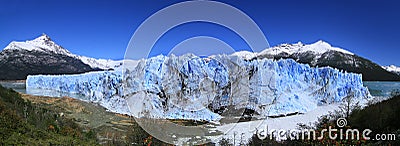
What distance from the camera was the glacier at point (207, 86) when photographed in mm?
16047

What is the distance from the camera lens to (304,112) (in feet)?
68.3

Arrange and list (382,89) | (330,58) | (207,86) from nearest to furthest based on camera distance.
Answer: (207,86) < (382,89) < (330,58)

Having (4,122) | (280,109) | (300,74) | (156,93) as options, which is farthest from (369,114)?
(300,74)

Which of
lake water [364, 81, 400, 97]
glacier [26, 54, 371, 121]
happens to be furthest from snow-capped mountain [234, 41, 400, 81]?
glacier [26, 54, 371, 121]

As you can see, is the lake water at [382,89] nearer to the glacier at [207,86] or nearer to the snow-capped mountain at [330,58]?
the glacier at [207,86]

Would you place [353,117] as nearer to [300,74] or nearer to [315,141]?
[315,141]

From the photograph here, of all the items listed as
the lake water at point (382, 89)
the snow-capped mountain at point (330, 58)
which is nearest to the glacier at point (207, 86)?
the lake water at point (382, 89)

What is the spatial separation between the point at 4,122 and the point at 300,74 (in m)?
21.0

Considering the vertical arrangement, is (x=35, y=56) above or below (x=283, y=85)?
above

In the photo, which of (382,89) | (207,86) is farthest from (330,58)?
(207,86)

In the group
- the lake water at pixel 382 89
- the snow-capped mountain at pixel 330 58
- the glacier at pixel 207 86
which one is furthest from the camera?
the snow-capped mountain at pixel 330 58

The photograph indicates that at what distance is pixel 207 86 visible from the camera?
1862 centimetres

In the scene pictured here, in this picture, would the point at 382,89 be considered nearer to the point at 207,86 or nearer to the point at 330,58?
the point at 207,86

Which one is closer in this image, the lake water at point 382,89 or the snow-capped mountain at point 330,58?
the lake water at point 382,89
